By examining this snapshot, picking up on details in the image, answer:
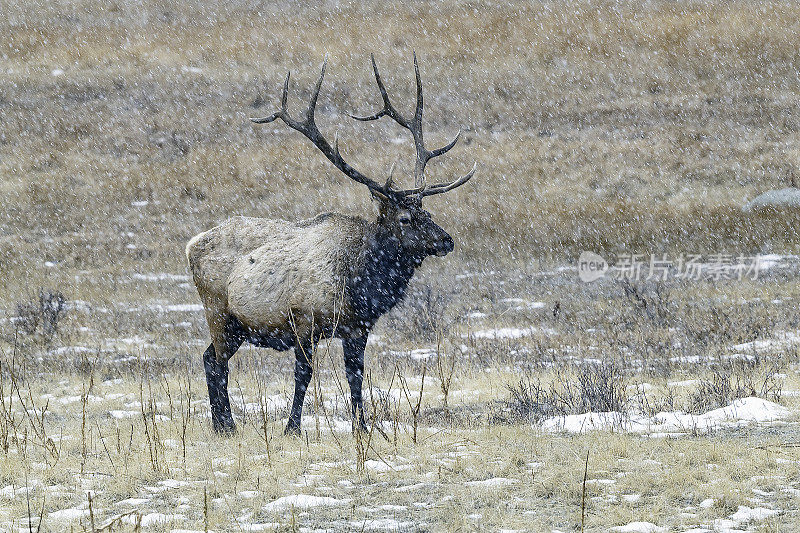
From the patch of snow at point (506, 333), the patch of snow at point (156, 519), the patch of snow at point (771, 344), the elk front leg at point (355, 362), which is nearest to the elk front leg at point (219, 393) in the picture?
the elk front leg at point (355, 362)

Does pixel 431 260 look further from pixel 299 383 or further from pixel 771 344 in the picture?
pixel 299 383

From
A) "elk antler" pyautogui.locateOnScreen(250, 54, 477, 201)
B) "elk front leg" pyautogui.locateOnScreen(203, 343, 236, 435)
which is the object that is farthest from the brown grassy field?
"elk antler" pyautogui.locateOnScreen(250, 54, 477, 201)

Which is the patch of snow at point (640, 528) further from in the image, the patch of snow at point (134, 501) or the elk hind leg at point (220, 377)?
the elk hind leg at point (220, 377)

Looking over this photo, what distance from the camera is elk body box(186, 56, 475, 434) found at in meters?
7.84

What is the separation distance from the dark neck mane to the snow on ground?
1.77m

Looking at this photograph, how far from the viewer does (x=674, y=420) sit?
23.6 feet

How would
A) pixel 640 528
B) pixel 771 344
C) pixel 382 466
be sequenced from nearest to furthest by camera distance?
pixel 640 528
pixel 382 466
pixel 771 344

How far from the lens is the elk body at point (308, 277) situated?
7836mm

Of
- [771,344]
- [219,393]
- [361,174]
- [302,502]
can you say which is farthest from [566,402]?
[771,344]

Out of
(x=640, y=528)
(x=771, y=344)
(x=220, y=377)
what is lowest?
(x=771, y=344)

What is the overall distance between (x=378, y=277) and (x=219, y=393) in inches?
71.0

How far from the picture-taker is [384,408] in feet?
25.2

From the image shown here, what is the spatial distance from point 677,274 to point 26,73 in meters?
24.4

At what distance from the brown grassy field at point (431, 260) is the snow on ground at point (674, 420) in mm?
222
